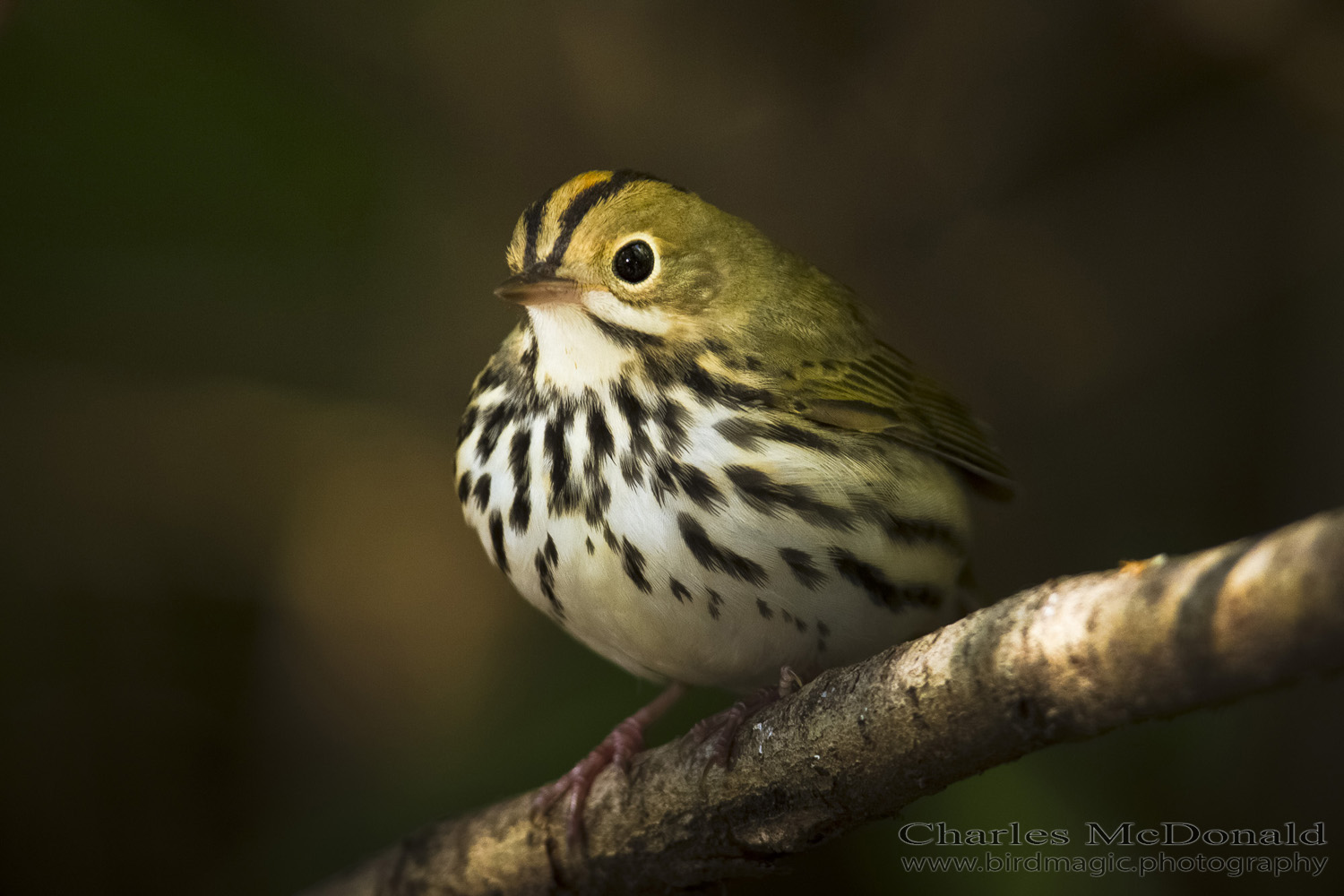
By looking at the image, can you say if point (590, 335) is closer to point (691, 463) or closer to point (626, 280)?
point (626, 280)

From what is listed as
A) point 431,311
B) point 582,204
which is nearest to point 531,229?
point 582,204

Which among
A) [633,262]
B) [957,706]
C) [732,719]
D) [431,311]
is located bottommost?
[957,706]

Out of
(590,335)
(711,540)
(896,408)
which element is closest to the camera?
(711,540)

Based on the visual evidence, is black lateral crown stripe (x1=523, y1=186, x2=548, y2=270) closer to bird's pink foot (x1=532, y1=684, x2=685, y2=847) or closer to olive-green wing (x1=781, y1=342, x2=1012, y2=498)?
olive-green wing (x1=781, y1=342, x2=1012, y2=498)

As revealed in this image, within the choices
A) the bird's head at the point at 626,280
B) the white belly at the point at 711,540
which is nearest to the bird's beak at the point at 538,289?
the bird's head at the point at 626,280

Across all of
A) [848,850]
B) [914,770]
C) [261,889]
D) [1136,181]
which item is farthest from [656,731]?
[1136,181]

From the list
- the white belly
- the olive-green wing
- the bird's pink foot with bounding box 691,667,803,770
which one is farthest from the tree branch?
the olive-green wing

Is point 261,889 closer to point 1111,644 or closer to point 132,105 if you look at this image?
point 132,105
